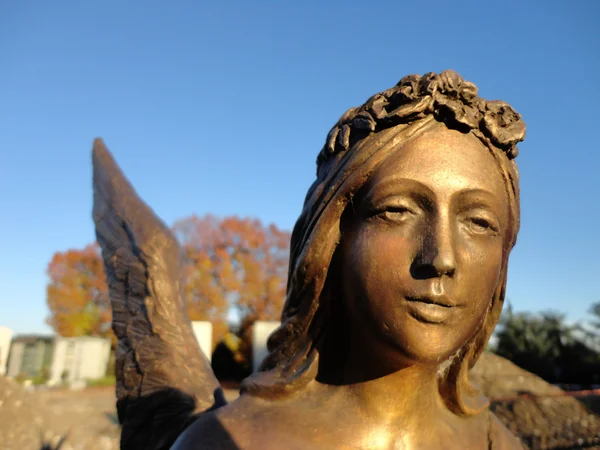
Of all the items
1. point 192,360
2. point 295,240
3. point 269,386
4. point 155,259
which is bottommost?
point 192,360

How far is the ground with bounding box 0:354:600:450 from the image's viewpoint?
545 cm

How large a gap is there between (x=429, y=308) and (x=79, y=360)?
84.4ft

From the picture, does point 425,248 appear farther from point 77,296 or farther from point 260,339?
point 77,296

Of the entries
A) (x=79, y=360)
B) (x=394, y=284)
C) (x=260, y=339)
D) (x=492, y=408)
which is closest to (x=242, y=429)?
(x=394, y=284)

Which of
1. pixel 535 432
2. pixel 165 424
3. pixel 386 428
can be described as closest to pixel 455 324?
pixel 386 428

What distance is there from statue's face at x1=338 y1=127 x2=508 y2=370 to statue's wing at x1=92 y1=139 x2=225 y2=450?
A: 1.50 meters

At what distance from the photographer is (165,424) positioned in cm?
256

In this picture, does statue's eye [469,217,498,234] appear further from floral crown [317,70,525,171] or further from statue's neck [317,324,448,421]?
statue's neck [317,324,448,421]

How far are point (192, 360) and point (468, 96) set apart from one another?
2.16m

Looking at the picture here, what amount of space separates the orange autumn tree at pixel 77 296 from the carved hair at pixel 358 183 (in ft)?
92.0

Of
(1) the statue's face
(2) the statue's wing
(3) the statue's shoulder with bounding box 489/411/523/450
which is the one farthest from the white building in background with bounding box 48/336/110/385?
(1) the statue's face

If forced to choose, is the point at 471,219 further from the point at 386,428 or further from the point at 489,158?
the point at 386,428

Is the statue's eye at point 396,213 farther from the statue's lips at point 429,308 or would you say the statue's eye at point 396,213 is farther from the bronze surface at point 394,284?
the statue's lips at point 429,308

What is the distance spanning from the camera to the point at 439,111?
5.15ft
